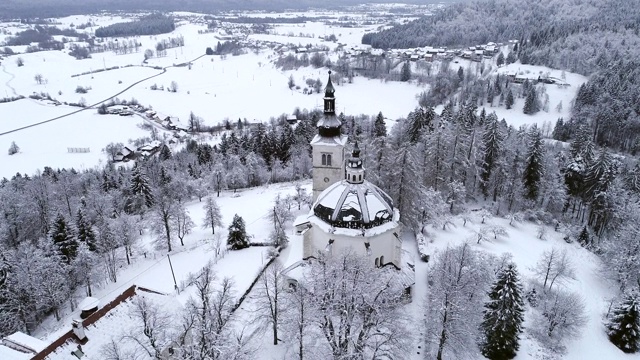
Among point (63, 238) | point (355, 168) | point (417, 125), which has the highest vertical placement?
point (355, 168)

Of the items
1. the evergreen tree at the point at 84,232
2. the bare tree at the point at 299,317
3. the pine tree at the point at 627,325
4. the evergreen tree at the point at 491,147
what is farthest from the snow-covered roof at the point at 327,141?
the evergreen tree at the point at 84,232

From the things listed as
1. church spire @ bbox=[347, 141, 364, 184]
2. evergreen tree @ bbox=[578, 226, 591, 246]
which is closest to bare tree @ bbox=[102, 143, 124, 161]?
church spire @ bbox=[347, 141, 364, 184]

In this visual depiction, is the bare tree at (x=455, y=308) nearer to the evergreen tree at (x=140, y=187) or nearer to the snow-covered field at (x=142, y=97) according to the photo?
the evergreen tree at (x=140, y=187)

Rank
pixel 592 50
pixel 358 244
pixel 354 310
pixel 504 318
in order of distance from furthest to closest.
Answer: pixel 592 50 → pixel 358 244 → pixel 504 318 → pixel 354 310

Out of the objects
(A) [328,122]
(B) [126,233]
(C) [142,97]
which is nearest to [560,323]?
(A) [328,122]

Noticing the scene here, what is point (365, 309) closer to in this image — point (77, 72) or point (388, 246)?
point (388, 246)

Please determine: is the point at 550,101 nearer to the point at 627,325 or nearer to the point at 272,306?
the point at 627,325

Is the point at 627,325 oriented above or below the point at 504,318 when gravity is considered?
below

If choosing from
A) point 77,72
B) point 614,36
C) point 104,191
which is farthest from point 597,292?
point 77,72
